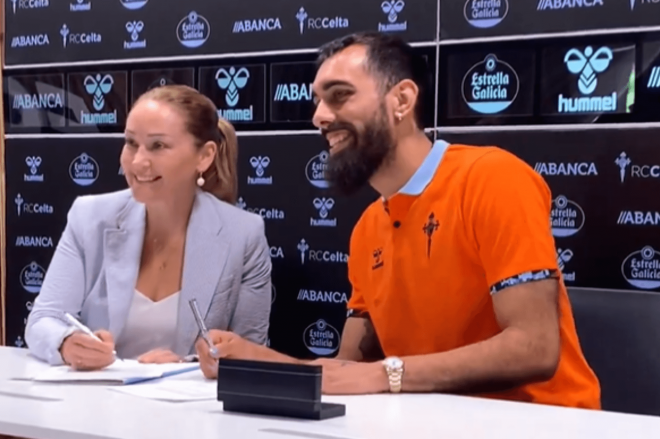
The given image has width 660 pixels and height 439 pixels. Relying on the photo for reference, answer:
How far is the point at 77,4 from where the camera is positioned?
418 cm

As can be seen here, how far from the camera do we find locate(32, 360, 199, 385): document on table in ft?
6.97

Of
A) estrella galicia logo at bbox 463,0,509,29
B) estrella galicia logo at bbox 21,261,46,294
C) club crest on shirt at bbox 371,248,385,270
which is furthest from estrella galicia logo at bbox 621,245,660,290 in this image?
estrella galicia logo at bbox 21,261,46,294

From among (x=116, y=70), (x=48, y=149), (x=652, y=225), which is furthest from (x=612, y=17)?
(x=48, y=149)

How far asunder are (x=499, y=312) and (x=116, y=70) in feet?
8.19

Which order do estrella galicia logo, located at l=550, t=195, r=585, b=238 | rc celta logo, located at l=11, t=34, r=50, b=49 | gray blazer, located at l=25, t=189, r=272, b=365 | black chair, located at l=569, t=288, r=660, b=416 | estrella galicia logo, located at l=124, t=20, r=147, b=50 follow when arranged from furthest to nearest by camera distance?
rc celta logo, located at l=11, t=34, r=50, b=49 → estrella galicia logo, located at l=124, t=20, r=147, b=50 → estrella galicia logo, located at l=550, t=195, r=585, b=238 → gray blazer, located at l=25, t=189, r=272, b=365 → black chair, located at l=569, t=288, r=660, b=416

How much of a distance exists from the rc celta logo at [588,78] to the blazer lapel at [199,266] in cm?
119

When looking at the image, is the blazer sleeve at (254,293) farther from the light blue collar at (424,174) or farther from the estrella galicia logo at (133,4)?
the estrella galicia logo at (133,4)

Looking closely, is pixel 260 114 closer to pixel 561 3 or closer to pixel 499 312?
pixel 561 3

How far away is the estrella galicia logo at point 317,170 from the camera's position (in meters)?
3.60

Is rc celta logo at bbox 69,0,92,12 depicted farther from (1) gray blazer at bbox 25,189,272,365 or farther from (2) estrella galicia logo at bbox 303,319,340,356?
(2) estrella galicia logo at bbox 303,319,340,356

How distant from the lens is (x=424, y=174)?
7.70 ft

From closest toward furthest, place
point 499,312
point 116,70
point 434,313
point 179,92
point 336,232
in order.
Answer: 1. point 499,312
2. point 434,313
3. point 179,92
4. point 336,232
5. point 116,70

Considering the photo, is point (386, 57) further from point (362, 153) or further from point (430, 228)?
point (430, 228)

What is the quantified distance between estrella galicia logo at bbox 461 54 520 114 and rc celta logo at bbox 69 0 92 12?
1.75 meters
